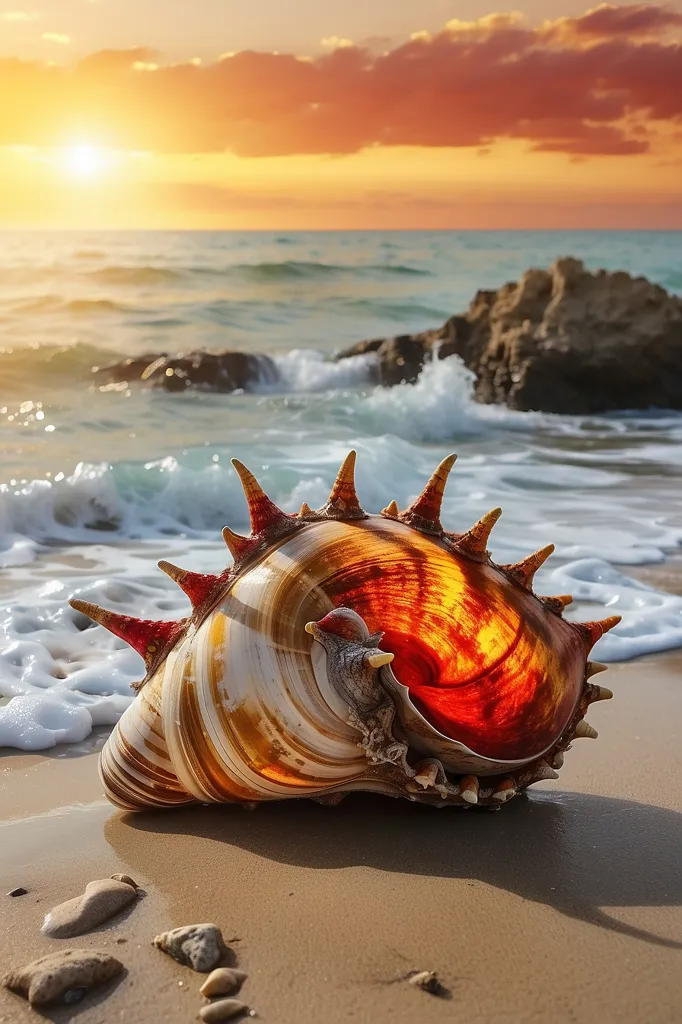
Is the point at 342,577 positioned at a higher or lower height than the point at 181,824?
higher

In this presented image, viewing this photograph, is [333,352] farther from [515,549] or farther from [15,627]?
[15,627]

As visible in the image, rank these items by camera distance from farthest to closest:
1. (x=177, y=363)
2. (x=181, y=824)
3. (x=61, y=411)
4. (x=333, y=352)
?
(x=333, y=352) < (x=177, y=363) < (x=61, y=411) < (x=181, y=824)

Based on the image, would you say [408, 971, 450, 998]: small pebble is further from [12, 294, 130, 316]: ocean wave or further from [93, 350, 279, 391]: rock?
[12, 294, 130, 316]: ocean wave

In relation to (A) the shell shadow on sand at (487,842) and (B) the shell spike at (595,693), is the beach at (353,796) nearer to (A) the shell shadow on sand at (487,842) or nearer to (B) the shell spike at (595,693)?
(A) the shell shadow on sand at (487,842)

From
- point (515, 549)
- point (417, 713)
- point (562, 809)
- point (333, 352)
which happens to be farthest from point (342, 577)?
point (333, 352)

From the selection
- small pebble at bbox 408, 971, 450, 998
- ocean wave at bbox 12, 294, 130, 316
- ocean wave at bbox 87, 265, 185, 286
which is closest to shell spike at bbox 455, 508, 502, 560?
small pebble at bbox 408, 971, 450, 998

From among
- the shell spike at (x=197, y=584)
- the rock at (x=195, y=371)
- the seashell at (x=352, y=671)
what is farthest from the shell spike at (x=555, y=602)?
the rock at (x=195, y=371)

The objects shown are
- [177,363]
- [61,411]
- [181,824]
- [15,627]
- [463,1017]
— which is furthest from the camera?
[177,363]
